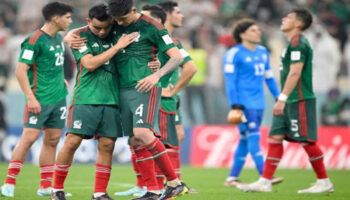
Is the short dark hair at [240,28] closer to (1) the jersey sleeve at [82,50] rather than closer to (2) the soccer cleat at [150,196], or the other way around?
(1) the jersey sleeve at [82,50]

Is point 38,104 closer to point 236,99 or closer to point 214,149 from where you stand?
point 236,99

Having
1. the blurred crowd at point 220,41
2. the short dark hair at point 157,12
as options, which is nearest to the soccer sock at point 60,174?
the short dark hair at point 157,12

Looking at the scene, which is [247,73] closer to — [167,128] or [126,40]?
[167,128]

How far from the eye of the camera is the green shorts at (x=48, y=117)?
8.60 metres

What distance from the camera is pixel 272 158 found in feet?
29.6

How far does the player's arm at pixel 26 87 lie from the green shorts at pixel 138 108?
1913mm

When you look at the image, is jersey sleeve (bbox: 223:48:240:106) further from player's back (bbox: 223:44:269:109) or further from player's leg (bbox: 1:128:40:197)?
player's leg (bbox: 1:128:40:197)

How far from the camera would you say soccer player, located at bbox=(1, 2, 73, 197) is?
8.49m

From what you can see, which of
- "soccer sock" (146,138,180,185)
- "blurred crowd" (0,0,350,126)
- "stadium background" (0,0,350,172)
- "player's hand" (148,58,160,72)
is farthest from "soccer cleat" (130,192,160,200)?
"blurred crowd" (0,0,350,126)

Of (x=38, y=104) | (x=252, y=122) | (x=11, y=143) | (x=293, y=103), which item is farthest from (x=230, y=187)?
(x=11, y=143)

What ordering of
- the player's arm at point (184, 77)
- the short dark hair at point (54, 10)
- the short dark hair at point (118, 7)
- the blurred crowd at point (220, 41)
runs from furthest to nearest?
the blurred crowd at point (220, 41)
the short dark hair at point (54, 10)
the player's arm at point (184, 77)
the short dark hair at point (118, 7)

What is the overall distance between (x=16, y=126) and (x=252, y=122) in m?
8.72

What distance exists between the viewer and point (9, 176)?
835 centimetres

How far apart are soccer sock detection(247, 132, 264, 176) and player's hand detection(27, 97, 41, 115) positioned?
364 cm
